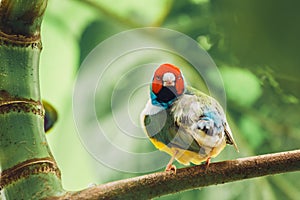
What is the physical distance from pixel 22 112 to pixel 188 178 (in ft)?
0.30

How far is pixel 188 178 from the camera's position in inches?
9.6

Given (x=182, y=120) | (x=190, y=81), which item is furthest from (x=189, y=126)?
(x=190, y=81)

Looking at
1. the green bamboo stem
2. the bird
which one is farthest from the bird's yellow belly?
the green bamboo stem

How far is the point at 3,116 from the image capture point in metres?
0.26

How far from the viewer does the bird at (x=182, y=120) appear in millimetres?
317

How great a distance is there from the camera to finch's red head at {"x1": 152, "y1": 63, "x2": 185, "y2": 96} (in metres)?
0.32

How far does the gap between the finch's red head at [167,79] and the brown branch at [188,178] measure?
0.09 metres

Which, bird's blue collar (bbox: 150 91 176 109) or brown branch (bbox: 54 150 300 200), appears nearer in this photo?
brown branch (bbox: 54 150 300 200)

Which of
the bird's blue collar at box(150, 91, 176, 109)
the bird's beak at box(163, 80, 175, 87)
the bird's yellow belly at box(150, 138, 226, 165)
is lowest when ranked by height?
the bird's yellow belly at box(150, 138, 226, 165)

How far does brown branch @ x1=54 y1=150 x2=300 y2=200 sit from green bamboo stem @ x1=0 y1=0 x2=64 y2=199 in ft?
0.07

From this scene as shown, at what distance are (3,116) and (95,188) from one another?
0.06 metres

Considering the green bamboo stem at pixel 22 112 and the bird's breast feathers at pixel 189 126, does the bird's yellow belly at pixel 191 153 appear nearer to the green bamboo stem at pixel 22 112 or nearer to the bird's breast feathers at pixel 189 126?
the bird's breast feathers at pixel 189 126

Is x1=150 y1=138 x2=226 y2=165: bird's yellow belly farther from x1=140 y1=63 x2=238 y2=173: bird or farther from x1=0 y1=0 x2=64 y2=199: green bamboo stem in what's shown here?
x1=0 y1=0 x2=64 y2=199: green bamboo stem

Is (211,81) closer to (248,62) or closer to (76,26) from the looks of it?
(76,26)
